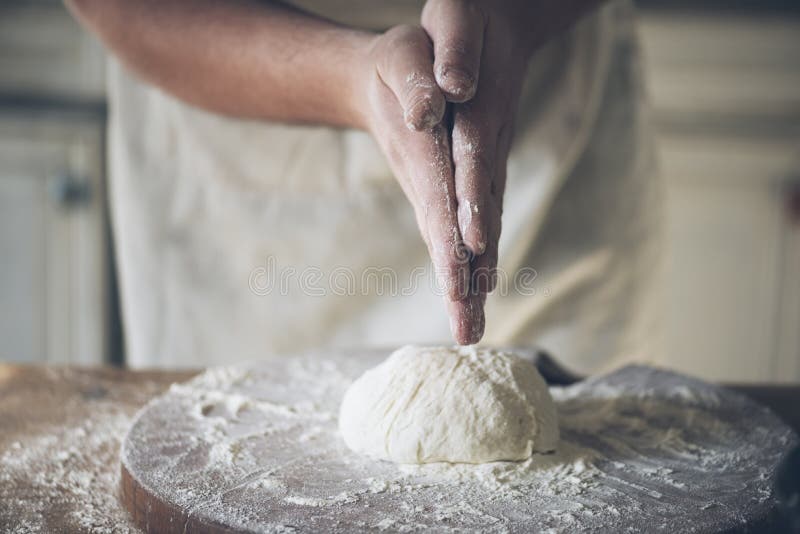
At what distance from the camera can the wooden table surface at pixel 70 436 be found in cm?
73

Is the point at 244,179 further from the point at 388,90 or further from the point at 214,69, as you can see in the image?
the point at 388,90

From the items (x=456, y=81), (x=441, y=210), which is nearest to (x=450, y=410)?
(x=441, y=210)

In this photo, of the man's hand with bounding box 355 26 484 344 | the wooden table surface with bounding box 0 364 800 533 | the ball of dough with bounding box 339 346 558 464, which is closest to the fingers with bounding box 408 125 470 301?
the man's hand with bounding box 355 26 484 344

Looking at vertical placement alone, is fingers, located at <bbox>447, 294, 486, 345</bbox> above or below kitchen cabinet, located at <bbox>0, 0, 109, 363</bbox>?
above

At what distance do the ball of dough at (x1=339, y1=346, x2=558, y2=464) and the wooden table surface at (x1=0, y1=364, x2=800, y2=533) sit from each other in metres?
0.25

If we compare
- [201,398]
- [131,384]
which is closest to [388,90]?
[201,398]

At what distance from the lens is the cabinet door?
2078 millimetres

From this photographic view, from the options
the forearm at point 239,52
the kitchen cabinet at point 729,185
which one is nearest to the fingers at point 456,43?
the forearm at point 239,52

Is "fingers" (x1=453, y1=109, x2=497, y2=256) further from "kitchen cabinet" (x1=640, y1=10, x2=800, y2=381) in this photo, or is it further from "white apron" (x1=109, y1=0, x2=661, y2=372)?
"kitchen cabinet" (x1=640, y1=10, x2=800, y2=381)

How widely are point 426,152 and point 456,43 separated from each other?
4.3 inches

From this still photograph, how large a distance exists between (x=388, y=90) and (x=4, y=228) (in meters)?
1.65

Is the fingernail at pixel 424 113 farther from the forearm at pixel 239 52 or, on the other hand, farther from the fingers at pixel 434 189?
the forearm at pixel 239 52

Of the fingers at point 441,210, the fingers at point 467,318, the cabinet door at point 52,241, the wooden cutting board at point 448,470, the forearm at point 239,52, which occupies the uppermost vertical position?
the forearm at point 239,52

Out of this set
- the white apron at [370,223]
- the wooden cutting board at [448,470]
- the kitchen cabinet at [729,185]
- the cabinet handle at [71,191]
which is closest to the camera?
the wooden cutting board at [448,470]
